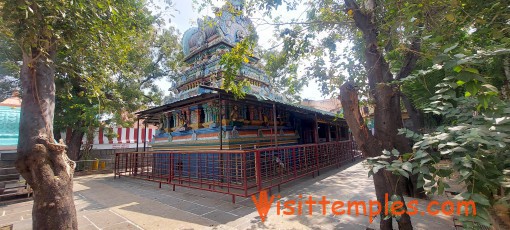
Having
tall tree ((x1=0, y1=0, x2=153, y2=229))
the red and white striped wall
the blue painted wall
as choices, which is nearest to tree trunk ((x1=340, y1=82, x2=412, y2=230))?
tall tree ((x1=0, y1=0, x2=153, y2=229))

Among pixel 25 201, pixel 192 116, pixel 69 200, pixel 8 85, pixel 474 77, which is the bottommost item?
pixel 25 201

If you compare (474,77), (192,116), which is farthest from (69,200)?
(192,116)

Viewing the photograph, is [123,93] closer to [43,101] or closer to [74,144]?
[74,144]

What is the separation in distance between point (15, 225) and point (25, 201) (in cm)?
285

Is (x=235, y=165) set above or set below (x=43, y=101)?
below

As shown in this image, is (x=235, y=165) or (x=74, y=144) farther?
(x=74, y=144)

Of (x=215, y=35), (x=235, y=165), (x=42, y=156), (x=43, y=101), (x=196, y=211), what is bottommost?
(x=196, y=211)

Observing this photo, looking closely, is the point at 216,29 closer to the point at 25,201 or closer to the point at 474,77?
the point at 25,201

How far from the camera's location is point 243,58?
12.6 feet

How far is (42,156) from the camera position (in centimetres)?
283

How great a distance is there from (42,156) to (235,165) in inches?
168

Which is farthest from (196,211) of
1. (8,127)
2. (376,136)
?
(8,127)

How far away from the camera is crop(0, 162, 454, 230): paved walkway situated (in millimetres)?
3715

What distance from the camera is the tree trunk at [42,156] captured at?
279 centimetres
